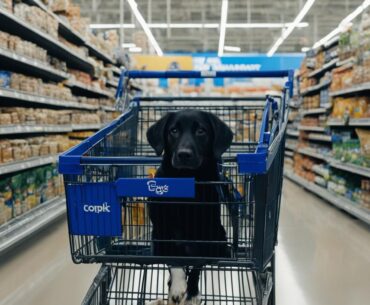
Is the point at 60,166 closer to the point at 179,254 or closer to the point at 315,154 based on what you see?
the point at 179,254

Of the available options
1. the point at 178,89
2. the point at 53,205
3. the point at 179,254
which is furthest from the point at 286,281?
the point at 178,89

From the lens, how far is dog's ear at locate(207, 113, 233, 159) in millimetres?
1517

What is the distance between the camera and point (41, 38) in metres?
4.25

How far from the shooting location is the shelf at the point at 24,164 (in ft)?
10.6

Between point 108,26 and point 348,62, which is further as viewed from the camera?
point 108,26

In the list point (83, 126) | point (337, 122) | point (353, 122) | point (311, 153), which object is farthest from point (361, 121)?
point (83, 126)

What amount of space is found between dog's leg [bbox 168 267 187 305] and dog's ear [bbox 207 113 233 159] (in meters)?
0.41

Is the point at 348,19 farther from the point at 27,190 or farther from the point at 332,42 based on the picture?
the point at 27,190

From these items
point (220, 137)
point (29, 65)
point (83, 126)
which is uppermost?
point (29, 65)

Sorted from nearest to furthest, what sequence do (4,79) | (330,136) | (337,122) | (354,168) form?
(4,79) → (354,168) → (337,122) → (330,136)

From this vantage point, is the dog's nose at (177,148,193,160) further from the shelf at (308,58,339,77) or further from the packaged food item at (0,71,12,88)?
the shelf at (308,58,339,77)

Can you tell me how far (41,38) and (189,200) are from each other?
3335mm

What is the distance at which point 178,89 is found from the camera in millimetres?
11594

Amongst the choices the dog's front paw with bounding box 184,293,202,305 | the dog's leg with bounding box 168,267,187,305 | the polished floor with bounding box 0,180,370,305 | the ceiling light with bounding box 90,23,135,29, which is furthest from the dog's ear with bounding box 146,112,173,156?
the ceiling light with bounding box 90,23,135,29
